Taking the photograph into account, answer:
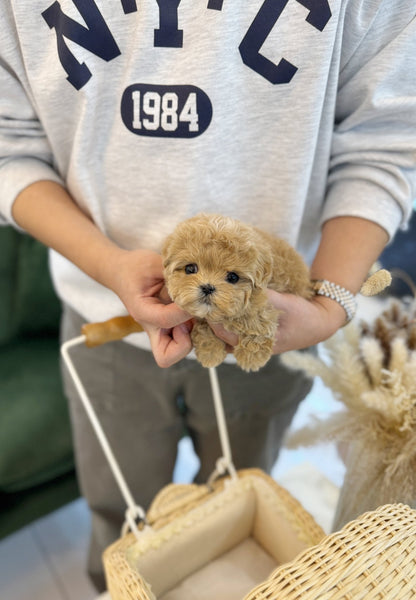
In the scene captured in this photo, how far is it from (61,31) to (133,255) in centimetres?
26

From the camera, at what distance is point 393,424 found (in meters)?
0.56

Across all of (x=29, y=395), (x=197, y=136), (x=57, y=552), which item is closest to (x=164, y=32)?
(x=197, y=136)

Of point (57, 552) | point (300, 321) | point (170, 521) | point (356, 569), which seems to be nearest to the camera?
point (356, 569)

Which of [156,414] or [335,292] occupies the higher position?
[335,292]

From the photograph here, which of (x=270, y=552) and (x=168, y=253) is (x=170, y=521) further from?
(x=168, y=253)

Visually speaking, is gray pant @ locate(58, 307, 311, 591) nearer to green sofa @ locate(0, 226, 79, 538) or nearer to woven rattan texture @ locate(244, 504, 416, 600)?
green sofa @ locate(0, 226, 79, 538)

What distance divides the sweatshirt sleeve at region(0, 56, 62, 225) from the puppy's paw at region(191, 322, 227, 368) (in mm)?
343

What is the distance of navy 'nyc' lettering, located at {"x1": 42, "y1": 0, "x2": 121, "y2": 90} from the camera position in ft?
1.66

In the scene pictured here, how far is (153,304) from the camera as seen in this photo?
46cm

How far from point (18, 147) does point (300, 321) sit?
449 millimetres

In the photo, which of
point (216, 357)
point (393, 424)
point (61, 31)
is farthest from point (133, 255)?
point (393, 424)

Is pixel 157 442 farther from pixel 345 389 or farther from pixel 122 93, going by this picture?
pixel 122 93

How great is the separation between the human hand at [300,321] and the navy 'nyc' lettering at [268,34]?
0.26 metres

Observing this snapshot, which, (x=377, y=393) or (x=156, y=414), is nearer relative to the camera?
(x=377, y=393)
